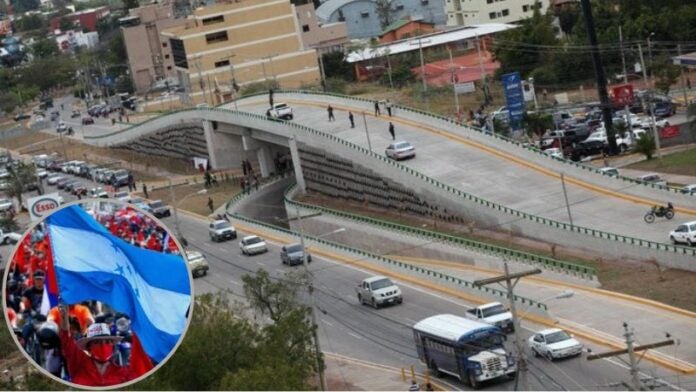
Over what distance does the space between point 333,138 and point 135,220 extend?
59.6 meters

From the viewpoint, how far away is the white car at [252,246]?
71250 millimetres

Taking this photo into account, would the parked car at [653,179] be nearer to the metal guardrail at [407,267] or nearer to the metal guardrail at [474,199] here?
the metal guardrail at [474,199]

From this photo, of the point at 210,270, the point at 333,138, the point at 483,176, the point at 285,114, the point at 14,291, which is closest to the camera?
the point at 14,291

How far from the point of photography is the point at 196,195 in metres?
96.9

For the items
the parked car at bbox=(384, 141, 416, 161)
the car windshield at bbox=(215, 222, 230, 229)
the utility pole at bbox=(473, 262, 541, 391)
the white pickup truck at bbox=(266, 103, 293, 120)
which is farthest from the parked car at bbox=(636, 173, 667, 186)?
the white pickup truck at bbox=(266, 103, 293, 120)

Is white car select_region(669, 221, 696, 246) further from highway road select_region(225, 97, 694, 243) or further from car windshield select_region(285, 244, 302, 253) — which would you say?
car windshield select_region(285, 244, 302, 253)

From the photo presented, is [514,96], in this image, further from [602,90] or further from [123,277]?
[123,277]

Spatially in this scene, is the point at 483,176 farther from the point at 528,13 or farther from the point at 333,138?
the point at 528,13

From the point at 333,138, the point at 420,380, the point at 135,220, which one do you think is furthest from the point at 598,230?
the point at 135,220

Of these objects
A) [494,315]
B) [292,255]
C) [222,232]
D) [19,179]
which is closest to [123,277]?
[494,315]

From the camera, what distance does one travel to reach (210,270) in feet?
225

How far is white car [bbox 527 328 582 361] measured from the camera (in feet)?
143

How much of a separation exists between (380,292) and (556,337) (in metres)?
12.4

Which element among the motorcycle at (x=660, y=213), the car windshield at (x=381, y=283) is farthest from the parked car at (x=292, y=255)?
the motorcycle at (x=660, y=213)
